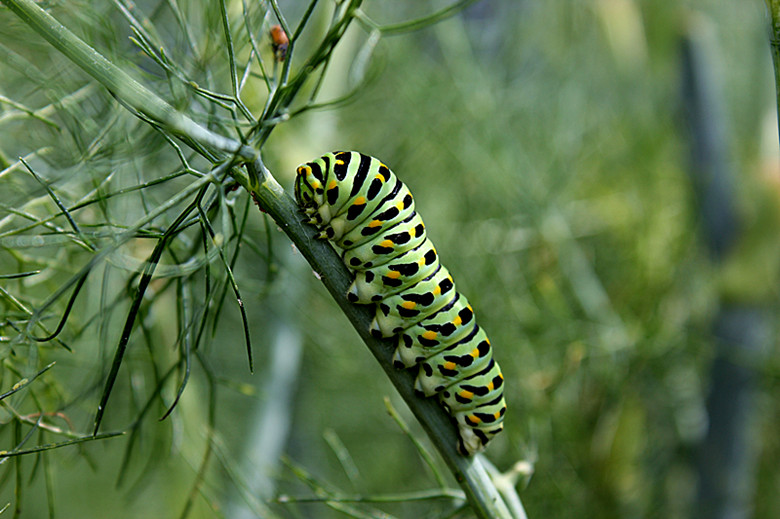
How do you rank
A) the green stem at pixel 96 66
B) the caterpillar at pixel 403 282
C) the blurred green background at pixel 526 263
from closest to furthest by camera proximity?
the green stem at pixel 96 66, the caterpillar at pixel 403 282, the blurred green background at pixel 526 263

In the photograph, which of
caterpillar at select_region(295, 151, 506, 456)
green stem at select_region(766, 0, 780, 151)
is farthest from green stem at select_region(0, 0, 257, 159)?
green stem at select_region(766, 0, 780, 151)

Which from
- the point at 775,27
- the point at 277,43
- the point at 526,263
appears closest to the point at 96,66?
the point at 277,43

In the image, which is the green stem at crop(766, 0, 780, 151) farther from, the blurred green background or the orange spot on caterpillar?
the blurred green background

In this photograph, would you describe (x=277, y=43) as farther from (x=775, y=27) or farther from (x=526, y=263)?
(x=526, y=263)

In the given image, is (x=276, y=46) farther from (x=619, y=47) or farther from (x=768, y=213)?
(x=619, y=47)

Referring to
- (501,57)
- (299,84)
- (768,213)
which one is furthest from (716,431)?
(501,57)

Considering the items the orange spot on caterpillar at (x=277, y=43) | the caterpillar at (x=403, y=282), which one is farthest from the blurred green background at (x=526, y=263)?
the caterpillar at (x=403, y=282)

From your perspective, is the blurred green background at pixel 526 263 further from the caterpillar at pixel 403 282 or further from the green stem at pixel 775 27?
the green stem at pixel 775 27
